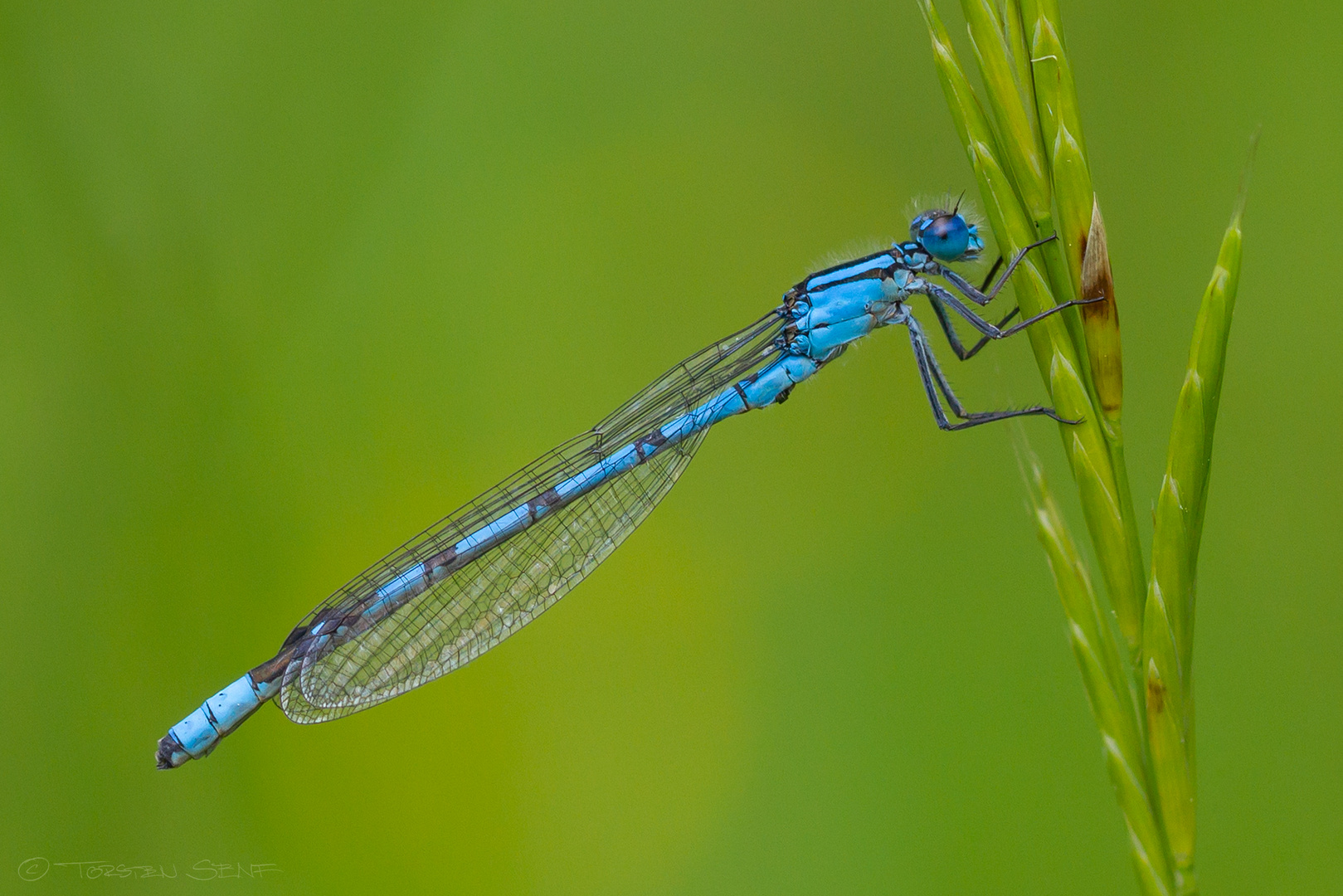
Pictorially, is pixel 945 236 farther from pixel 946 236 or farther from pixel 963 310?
pixel 963 310

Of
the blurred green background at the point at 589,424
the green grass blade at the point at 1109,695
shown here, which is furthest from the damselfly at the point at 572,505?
the green grass blade at the point at 1109,695

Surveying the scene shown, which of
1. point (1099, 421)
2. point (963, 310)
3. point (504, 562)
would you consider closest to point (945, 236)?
point (963, 310)

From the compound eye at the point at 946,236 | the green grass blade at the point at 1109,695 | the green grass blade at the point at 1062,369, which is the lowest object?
the green grass blade at the point at 1109,695

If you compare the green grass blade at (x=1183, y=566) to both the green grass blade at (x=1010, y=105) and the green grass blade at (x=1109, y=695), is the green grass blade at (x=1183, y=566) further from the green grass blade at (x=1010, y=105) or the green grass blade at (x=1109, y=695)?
the green grass blade at (x=1010, y=105)

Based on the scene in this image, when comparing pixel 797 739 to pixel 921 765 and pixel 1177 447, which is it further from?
pixel 1177 447

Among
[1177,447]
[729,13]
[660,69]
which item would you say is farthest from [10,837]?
Result: [729,13]
